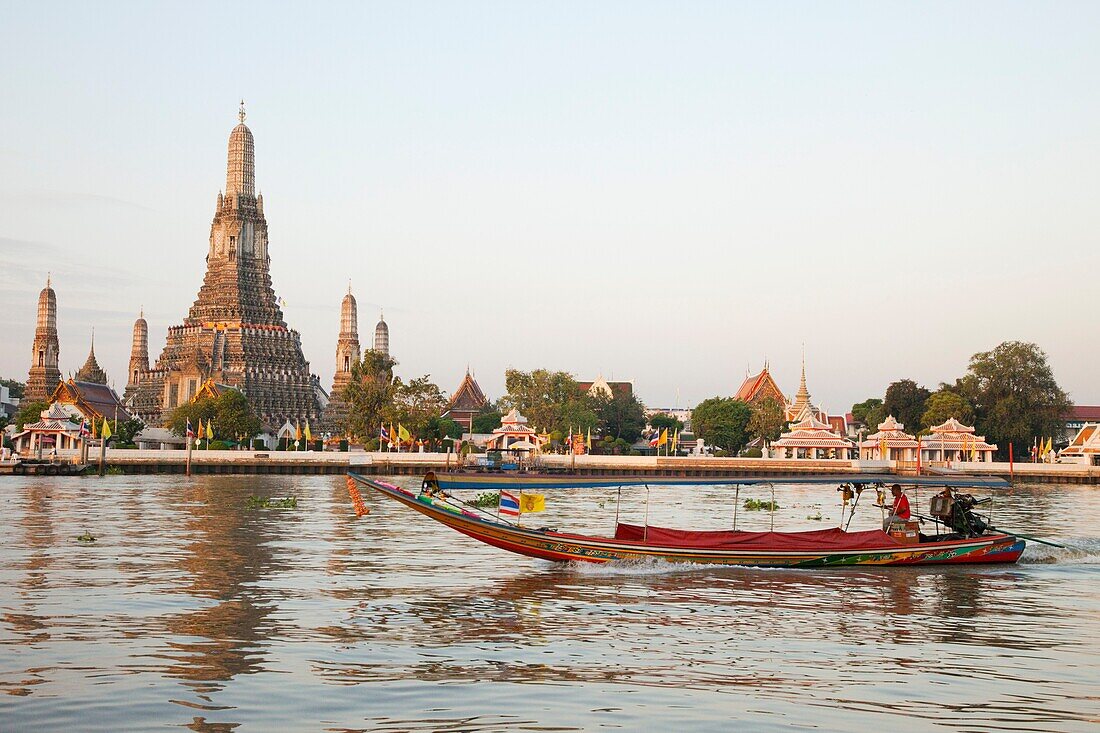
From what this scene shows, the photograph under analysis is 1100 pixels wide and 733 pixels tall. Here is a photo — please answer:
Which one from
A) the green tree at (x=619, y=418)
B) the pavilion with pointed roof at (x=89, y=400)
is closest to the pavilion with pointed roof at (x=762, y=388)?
the green tree at (x=619, y=418)

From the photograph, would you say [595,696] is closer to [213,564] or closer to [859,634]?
[859,634]

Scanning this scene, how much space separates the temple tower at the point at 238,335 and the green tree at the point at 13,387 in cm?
5269

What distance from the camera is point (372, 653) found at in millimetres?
15070

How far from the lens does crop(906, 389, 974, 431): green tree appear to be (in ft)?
321

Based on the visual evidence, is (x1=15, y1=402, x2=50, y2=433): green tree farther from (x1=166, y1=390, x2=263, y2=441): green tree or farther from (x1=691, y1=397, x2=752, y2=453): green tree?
(x1=691, y1=397, x2=752, y2=453): green tree

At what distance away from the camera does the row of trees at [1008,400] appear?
9656 centimetres

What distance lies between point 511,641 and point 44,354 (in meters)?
113

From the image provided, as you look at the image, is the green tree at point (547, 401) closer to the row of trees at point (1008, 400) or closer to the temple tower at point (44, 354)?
the row of trees at point (1008, 400)

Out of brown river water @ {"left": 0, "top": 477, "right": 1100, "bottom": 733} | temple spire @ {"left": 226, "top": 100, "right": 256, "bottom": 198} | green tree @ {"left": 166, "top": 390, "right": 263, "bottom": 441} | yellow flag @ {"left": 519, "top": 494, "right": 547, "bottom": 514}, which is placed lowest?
brown river water @ {"left": 0, "top": 477, "right": 1100, "bottom": 733}

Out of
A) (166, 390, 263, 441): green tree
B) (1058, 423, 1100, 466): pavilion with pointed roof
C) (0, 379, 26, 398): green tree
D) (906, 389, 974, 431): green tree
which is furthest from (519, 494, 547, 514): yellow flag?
(0, 379, 26, 398): green tree

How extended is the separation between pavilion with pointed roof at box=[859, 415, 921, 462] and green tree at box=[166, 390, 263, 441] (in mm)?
47320

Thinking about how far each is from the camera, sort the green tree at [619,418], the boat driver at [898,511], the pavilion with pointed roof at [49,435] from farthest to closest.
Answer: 1. the green tree at [619,418]
2. the pavilion with pointed roof at [49,435]
3. the boat driver at [898,511]

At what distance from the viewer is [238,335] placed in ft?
374

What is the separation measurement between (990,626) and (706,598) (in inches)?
175
